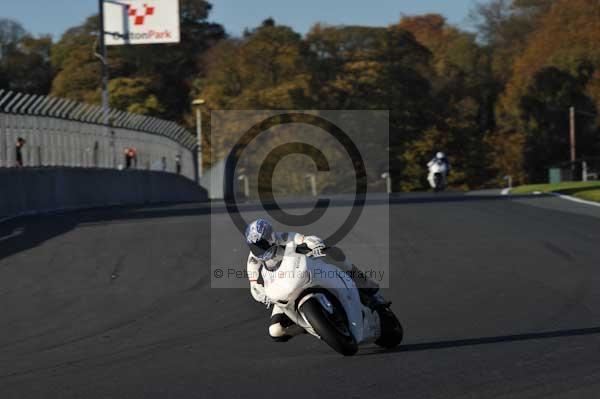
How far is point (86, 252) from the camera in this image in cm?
1588

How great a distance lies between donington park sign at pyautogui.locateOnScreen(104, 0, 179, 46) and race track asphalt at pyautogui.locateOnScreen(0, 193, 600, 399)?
32.0m

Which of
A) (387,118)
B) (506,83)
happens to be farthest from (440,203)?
(506,83)

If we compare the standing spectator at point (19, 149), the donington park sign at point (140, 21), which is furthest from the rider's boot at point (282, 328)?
the donington park sign at point (140, 21)

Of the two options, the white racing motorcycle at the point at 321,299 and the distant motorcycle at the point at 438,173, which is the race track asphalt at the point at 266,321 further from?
the distant motorcycle at the point at 438,173

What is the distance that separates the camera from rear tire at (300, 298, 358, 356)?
301 inches

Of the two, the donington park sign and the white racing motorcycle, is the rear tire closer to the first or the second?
the white racing motorcycle

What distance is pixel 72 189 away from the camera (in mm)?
26703

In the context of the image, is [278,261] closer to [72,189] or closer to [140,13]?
[72,189]

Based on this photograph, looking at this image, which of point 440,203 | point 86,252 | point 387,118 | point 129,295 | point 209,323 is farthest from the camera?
point 387,118

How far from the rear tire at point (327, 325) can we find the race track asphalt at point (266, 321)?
0.17 metres

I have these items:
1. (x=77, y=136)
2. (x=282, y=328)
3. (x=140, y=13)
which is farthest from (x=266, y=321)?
(x=140, y=13)

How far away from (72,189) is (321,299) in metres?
19.8

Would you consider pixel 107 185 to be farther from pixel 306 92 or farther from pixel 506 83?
pixel 506 83

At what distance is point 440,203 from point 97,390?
1967 centimetres
